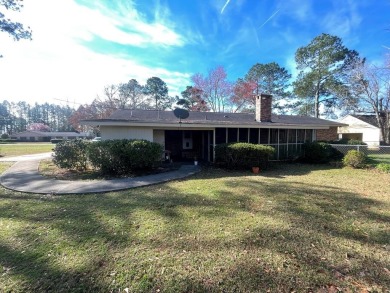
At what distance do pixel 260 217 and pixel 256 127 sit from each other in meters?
8.30

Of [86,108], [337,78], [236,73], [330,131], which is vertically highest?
[236,73]

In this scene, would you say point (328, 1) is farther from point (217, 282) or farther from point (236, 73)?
point (236, 73)

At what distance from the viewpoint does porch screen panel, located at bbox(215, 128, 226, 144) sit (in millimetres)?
11469

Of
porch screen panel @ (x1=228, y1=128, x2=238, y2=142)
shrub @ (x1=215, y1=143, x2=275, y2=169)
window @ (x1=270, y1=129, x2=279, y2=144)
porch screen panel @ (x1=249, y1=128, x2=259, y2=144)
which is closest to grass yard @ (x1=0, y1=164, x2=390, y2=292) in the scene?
shrub @ (x1=215, y1=143, x2=275, y2=169)

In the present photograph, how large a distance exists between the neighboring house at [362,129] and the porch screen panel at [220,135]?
2132cm

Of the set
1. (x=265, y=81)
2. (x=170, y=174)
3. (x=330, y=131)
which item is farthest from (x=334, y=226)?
(x=265, y=81)

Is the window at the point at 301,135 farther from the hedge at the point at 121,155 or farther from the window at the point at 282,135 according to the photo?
the hedge at the point at 121,155

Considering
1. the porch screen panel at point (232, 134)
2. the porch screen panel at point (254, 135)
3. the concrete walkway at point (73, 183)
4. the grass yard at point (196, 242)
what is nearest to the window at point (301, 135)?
the porch screen panel at point (254, 135)

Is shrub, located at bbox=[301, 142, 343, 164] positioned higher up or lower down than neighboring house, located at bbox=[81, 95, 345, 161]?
lower down

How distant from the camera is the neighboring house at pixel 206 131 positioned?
994cm

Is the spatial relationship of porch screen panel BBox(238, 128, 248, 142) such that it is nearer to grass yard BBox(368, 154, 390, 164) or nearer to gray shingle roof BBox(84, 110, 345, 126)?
gray shingle roof BBox(84, 110, 345, 126)

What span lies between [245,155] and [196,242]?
22.0 ft

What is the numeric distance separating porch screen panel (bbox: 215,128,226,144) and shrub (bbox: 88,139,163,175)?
13.9 feet

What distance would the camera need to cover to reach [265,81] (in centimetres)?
3111
